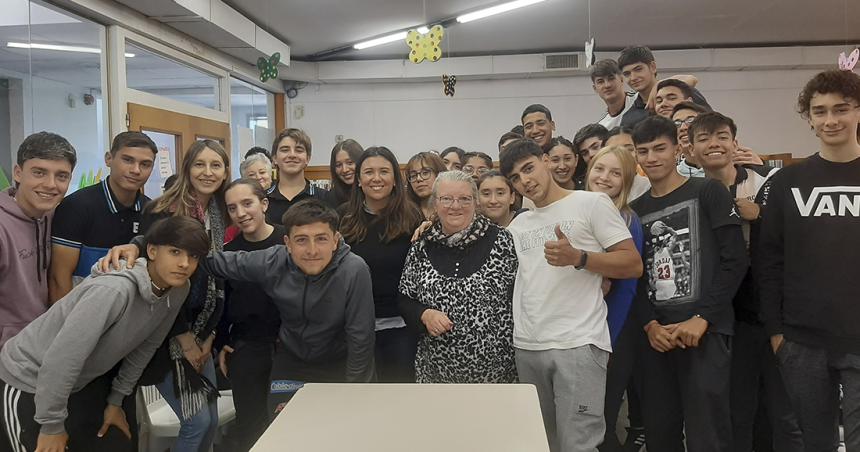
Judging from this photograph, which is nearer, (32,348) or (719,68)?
(32,348)

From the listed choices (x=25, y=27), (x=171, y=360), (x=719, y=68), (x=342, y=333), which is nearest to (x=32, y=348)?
(x=171, y=360)

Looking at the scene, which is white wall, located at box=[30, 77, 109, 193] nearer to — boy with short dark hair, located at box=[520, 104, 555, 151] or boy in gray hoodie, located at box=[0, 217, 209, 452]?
boy in gray hoodie, located at box=[0, 217, 209, 452]

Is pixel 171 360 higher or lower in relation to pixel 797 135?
lower

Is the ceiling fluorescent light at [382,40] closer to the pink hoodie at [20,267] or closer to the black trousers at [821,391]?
the pink hoodie at [20,267]

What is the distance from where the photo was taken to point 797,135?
815 cm

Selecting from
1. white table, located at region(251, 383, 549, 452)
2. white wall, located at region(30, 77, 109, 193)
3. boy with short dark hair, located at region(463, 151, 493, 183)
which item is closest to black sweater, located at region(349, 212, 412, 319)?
white table, located at region(251, 383, 549, 452)

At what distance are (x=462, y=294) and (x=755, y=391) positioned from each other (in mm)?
1403

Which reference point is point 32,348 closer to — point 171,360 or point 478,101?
point 171,360

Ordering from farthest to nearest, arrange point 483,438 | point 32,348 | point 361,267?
point 361,267, point 32,348, point 483,438

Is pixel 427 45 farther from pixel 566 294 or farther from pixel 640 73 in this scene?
pixel 566 294

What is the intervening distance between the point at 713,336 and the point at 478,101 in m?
6.43

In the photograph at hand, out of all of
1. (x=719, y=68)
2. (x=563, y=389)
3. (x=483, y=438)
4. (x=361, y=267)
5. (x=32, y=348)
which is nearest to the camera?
(x=483, y=438)

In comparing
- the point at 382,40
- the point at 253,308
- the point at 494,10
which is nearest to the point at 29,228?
the point at 253,308

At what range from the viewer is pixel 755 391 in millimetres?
2588
